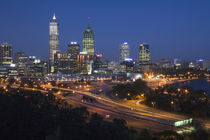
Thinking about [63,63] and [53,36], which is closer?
[63,63]

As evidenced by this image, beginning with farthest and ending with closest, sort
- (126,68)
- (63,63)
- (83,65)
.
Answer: (126,68)
(63,63)
(83,65)

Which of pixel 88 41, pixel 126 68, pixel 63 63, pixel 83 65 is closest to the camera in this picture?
pixel 83 65

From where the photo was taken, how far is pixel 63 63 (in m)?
126

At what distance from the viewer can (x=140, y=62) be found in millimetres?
168000

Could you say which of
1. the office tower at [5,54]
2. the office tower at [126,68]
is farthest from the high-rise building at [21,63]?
the office tower at [126,68]

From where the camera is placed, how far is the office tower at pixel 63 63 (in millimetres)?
122875

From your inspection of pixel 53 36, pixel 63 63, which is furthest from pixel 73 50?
pixel 53 36

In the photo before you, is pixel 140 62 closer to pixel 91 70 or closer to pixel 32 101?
A: pixel 91 70

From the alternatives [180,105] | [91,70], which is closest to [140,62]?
[91,70]

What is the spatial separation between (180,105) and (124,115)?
8.17 metres

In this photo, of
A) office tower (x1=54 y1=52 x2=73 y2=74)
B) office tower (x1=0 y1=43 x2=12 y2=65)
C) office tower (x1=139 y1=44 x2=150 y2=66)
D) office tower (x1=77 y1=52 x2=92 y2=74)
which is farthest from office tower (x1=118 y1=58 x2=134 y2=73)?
office tower (x1=0 y1=43 x2=12 y2=65)

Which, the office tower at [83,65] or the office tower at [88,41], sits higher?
the office tower at [88,41]

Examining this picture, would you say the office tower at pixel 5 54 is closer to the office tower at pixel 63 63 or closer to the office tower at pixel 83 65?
the office tower at pixel 63 63

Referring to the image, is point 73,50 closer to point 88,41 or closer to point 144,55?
point 88,41
